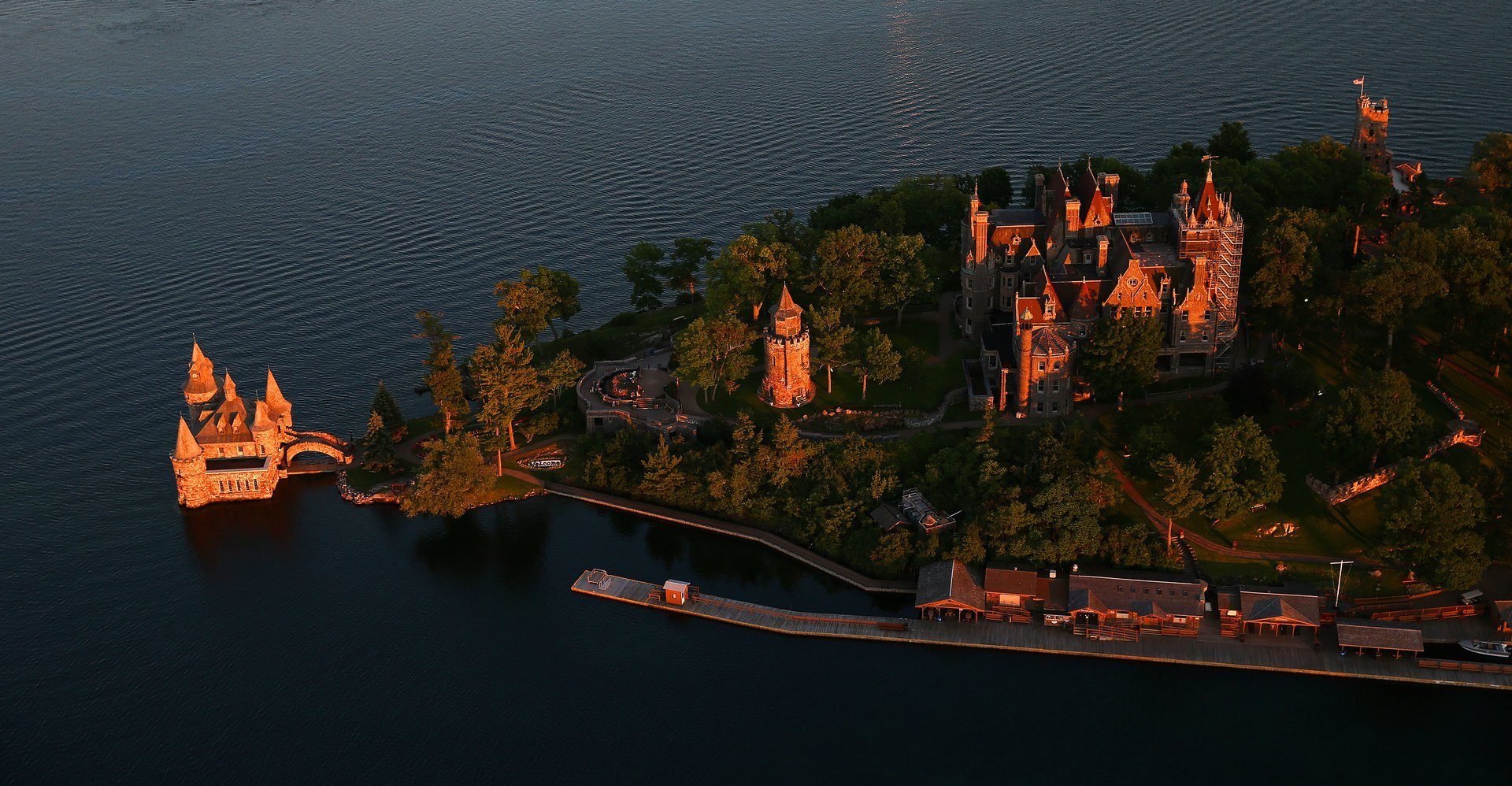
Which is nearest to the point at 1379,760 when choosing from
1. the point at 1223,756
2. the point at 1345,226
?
the point at 1223,756

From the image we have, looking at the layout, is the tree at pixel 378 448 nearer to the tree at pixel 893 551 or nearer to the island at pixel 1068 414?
the island at pixel 1068 414

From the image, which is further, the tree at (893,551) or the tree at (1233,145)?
the tree at (1233,145)

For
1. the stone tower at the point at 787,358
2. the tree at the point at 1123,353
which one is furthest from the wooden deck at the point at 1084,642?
the stone tower at the point at 787,358

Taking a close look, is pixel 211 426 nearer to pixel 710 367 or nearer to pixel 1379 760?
pixel 710 367

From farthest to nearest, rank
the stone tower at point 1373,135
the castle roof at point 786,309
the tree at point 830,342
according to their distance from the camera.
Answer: the stone tower at point 1373,135 < the tree at point 830,342 < the castle roof at point 786,309

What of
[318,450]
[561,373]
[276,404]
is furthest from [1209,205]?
[276,404]

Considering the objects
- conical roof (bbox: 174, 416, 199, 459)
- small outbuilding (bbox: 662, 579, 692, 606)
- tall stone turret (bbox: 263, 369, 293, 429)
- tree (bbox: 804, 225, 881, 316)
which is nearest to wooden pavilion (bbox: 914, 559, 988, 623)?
small outbuilding (bbox: 662, 579, 692, 606)
